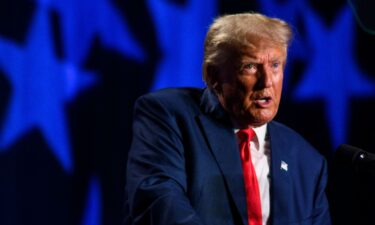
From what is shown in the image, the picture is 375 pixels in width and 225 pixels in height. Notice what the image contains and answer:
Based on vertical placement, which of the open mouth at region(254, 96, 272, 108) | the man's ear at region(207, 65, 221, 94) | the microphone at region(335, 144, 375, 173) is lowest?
the microphone at region(335, 144, 375, 173)

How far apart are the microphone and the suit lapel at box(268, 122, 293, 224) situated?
1.08 ft

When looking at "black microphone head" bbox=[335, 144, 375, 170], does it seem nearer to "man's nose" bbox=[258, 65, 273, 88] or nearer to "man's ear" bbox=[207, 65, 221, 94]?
"man's nose" bbox=[258, 65, 273, 88]

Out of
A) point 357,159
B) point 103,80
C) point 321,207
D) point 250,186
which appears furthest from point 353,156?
point 103,80

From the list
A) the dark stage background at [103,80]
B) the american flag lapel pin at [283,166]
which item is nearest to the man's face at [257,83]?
the american flag lapel pin at [283,166]

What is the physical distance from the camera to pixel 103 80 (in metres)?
2.13

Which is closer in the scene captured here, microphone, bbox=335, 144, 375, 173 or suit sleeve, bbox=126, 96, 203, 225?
microphone, bbox=335, 144, 375, 173

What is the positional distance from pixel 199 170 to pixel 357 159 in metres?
0.41

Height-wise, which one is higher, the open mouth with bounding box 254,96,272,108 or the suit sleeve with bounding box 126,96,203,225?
the open mouth with bounding box 254,96,272,108

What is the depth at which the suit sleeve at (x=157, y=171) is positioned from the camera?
125cm

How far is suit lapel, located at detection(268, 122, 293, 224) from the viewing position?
149 cm

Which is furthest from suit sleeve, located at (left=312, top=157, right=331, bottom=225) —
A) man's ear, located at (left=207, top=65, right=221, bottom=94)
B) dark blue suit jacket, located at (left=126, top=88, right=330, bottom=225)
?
man's ear, located at (left=207, top=65, right=221, bottom=94)

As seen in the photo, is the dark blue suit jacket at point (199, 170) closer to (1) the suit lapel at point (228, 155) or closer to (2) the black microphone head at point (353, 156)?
(1) the suit lapel at point (228, 155)

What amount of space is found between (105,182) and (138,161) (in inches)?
31.3

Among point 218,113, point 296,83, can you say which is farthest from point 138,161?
point 296,83
